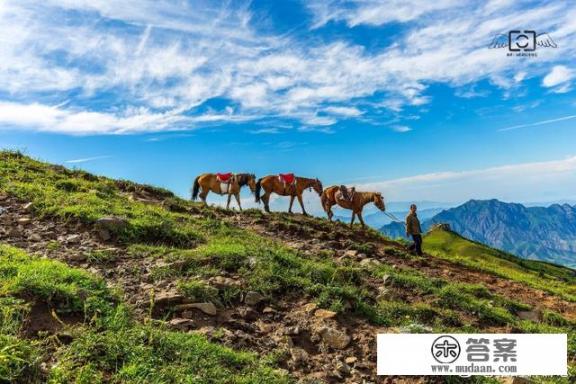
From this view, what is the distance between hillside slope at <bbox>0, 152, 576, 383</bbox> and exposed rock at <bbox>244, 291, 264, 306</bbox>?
1.0 inches

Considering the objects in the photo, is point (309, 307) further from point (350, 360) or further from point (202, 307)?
point (202, 307)

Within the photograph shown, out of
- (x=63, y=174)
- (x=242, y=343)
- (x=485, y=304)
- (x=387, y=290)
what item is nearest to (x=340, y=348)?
(x=242, y=343)

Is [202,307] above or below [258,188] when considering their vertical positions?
below

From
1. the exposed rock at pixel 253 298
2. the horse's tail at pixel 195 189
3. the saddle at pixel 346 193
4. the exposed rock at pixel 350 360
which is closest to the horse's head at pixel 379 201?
the saddle at pixel 346 193

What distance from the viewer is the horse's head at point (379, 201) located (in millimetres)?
20141

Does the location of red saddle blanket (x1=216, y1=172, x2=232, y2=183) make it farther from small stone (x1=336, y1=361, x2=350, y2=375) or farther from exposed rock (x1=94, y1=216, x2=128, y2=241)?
small stone (x1=336, y1=361, x2=350, y2=375)

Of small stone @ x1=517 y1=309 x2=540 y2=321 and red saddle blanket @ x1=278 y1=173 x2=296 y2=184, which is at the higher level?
red saddle blanket @ x1=278 y1=173 x2=296 y2=184

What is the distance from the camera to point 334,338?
292 inches

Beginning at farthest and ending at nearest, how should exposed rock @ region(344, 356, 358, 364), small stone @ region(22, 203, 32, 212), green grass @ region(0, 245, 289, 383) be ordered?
small stone @ region(22, 203, 32, 212) → exposed rock @ region(344, 356, 358, 364) → green grass @ region(0, 245, 289, 383)

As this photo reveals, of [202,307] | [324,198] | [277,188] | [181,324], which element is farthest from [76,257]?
[324,198]

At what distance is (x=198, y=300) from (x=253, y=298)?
1056 millimetres

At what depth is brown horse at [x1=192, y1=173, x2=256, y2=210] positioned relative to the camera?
68.5ft

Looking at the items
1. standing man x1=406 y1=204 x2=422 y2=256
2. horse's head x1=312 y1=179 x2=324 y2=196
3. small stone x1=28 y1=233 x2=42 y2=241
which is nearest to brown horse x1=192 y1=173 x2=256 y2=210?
horse's head x1=312 y1=179 x2=324 y2=196

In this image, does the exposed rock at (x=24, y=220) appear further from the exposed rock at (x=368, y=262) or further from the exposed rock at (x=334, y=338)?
the exposed rock at (x=368, y=262)
